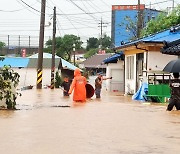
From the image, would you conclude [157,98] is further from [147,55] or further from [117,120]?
[117,120]

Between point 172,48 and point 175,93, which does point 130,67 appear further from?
point 175,93

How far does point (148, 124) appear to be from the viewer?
12711mm

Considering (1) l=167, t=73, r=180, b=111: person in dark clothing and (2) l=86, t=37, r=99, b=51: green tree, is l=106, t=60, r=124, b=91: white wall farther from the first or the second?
(2) l=86, t=37, r=99, b=51: green tree

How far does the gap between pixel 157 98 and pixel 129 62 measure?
29.9 ft

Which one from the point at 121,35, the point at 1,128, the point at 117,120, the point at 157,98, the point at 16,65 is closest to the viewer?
the point at 1,128

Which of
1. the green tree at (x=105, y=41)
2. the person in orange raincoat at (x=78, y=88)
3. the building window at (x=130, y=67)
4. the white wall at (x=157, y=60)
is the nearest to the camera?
the person in orange raincoat at (x=78, y=88)

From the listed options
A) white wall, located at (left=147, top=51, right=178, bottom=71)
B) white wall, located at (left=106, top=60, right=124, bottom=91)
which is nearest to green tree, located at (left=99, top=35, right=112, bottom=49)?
white wall, located at (left=106, top=60, right=124, bottom=91)

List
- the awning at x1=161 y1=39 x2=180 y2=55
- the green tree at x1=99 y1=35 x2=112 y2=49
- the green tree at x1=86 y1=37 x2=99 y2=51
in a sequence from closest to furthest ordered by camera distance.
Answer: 1. the awning at x1=161 y1=39 x2=180 y2=55
2. the green tree at x1=99 y1=35 x2=112 y2=49
3. the green tree at x1=86 y1=37 x2=99 y2=51

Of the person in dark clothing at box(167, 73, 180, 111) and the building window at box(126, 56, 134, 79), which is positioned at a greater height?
the building window at box(126, 56, 134, 79)

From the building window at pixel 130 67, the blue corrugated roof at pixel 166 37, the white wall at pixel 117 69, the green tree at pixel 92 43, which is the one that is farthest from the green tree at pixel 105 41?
the blue corrugated roof at pixel 166 37

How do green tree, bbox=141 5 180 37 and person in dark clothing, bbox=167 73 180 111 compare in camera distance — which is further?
green tree, bbox=141 5 180 37

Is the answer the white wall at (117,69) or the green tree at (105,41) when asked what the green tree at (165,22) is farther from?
the green tree at (105,41)

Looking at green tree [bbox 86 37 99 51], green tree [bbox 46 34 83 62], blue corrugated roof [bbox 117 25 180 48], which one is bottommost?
blue corrugated roof [bbox 117 25 180 48]

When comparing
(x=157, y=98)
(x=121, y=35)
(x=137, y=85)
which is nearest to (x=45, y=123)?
(x=157, y=98)
